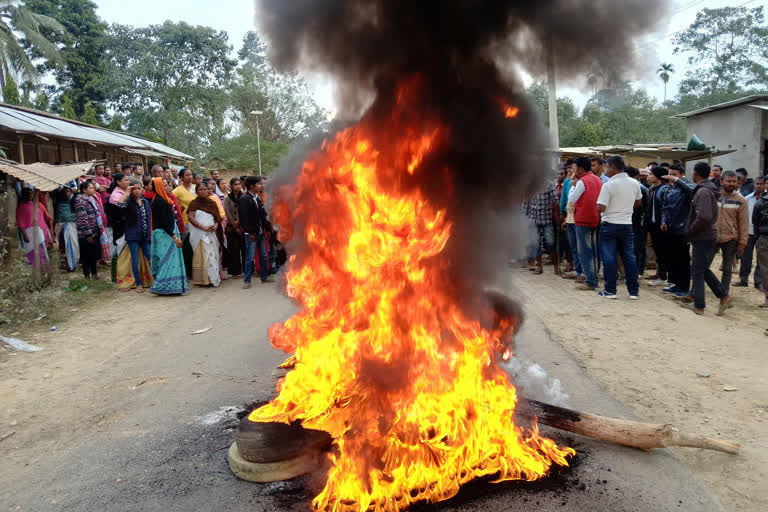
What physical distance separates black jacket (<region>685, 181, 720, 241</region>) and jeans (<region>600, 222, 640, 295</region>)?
0.91m

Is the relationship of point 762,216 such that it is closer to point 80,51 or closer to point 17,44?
point 17,44

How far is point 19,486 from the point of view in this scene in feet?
10.2

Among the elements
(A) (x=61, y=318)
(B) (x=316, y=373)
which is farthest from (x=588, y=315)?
(A) (x=61, y=318)

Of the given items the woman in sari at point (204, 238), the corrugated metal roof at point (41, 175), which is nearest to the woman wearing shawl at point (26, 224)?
the corrugated metal roof at point (41, 175)

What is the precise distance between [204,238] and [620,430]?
27.0ft

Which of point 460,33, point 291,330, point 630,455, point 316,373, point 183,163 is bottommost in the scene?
point 630,455

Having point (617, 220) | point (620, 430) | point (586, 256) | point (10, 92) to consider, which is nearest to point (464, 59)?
point (620, 430)

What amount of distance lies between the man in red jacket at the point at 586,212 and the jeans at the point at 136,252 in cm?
749

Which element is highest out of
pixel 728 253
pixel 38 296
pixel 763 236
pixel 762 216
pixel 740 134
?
pixel 740 134

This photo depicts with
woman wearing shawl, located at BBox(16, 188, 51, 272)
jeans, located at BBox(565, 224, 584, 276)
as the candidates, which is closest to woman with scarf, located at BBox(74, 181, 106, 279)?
woman wearing shawl, located at BBox(16, 188, 51, 272)

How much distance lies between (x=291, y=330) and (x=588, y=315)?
470 centimetres

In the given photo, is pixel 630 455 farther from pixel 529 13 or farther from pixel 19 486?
pixel 19 486

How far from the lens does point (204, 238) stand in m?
9.64

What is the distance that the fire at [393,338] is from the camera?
297cm
